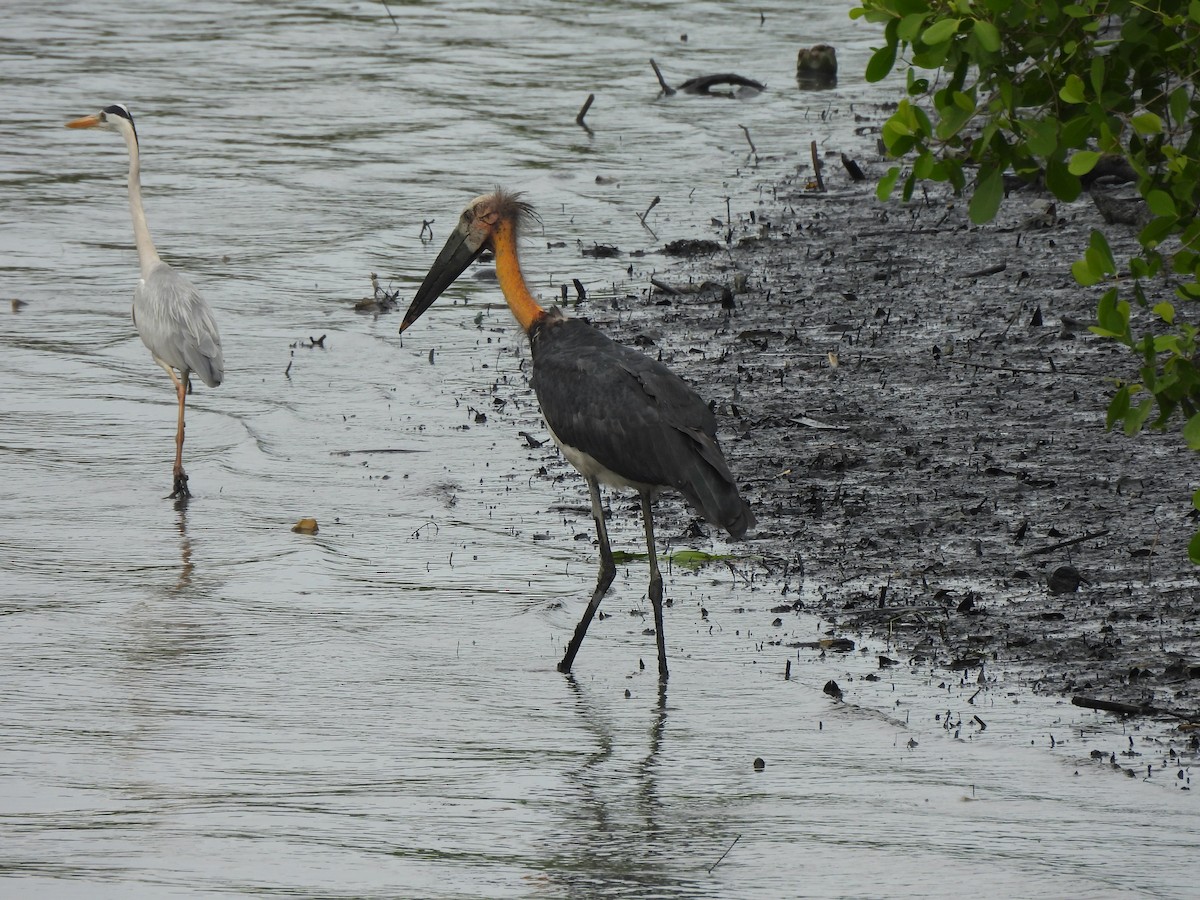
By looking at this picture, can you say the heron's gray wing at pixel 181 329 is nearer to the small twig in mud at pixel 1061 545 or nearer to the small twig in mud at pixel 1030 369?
the small twig in mud at pixel 1030 369

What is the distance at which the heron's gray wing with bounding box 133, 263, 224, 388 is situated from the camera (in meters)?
9.20

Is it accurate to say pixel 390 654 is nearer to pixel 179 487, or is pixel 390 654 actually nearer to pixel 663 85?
pixel 179 487

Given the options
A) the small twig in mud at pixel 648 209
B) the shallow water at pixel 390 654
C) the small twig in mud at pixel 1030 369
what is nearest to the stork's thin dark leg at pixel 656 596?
the shallow water at pixel 390 654

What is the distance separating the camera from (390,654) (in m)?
6.74

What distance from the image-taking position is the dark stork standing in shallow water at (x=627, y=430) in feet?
21.3

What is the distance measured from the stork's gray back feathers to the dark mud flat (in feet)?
2.38

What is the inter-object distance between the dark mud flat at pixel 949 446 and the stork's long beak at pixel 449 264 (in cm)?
155

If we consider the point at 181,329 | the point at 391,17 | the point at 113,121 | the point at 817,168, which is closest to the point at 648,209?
the point at 817,168

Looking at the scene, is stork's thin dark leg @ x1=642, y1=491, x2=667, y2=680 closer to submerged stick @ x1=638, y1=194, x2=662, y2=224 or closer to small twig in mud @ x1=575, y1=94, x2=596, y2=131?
submerged stick @ x1=638, y1=194, x2=662, y2=224

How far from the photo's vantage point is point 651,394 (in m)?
6.72

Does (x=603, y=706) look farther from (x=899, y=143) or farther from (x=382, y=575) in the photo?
(x=899, y=143)

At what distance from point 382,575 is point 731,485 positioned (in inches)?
73.6

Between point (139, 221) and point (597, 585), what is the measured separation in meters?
4.71

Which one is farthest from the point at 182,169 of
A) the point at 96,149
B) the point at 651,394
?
the point at 651,394
